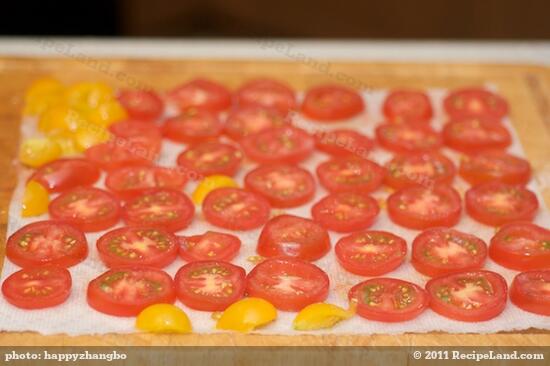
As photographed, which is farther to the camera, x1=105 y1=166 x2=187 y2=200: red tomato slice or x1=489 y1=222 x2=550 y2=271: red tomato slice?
x1=105 y1=166 x2=187 y2=200: red tomato slice

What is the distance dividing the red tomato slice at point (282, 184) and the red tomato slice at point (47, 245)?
0.51m

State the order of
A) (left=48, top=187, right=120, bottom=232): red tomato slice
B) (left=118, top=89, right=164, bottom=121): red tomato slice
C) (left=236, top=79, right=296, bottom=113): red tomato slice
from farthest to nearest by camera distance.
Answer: (left=236, top=79, right=296, bottom=113): red tomato slice, (left=118, top=89, right=164, bottom=121): red tomato slice, (left=48, top=187, right=120, bottom=232): red tomato slice

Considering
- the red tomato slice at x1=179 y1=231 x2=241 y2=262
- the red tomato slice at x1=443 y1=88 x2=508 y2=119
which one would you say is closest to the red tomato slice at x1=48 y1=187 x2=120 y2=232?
the red tomato slice at x1=179 y1=231 x2=241 y2=262

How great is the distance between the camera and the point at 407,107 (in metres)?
3.29

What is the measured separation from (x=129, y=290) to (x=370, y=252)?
1.92 feet

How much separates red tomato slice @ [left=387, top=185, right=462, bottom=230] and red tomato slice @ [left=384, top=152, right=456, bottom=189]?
0.24 feet

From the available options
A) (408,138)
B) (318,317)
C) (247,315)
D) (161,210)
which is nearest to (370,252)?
(318,317)

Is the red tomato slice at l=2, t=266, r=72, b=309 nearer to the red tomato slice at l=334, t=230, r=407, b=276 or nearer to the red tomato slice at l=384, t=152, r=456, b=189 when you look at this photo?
the red tomato slice at l=334, t=230, r=407, b=276

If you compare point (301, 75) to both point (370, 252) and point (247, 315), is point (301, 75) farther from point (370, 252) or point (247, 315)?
point (247, 315)

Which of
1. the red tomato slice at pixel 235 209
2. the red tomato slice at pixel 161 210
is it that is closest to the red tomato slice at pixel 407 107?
the red tomato slice at pixel 235 209

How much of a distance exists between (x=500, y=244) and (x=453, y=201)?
0.75 feet

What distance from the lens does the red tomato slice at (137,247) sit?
8.22 feet

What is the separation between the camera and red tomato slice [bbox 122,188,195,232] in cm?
267
